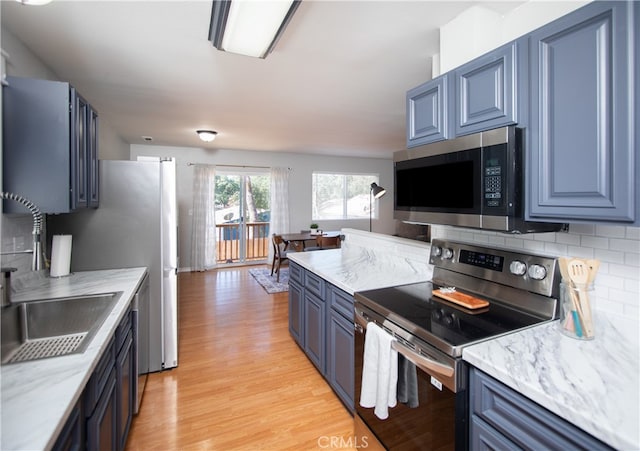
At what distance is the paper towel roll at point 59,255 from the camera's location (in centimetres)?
206

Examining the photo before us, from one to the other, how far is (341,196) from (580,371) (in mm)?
6857

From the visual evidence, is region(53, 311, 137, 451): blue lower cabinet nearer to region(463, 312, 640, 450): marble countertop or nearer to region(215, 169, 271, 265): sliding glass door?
region(463, 312, 640, 450): marble countertop

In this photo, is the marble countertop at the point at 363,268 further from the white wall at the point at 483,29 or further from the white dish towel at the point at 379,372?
the white wall at the point at 483,29

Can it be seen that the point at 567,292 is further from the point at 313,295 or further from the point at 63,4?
the point at 63,4

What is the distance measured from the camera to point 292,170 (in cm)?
692

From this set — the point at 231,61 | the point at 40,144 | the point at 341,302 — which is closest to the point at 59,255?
the point at 40,144

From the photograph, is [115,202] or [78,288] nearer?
[78,288]

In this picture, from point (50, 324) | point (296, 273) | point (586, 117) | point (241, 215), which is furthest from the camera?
point (241, 215)

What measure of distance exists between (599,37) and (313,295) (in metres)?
2.03

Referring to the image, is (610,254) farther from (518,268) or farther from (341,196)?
(341,196)

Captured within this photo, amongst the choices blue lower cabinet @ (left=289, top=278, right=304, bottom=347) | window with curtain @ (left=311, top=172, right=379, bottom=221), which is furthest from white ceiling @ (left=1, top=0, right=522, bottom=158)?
window with curtain @ (left=311, top=172, right=379, bottom=221)

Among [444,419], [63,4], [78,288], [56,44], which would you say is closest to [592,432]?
[444,419]

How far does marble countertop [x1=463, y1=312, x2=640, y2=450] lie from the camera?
2.37 ft

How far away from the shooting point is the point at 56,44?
2.03 m
